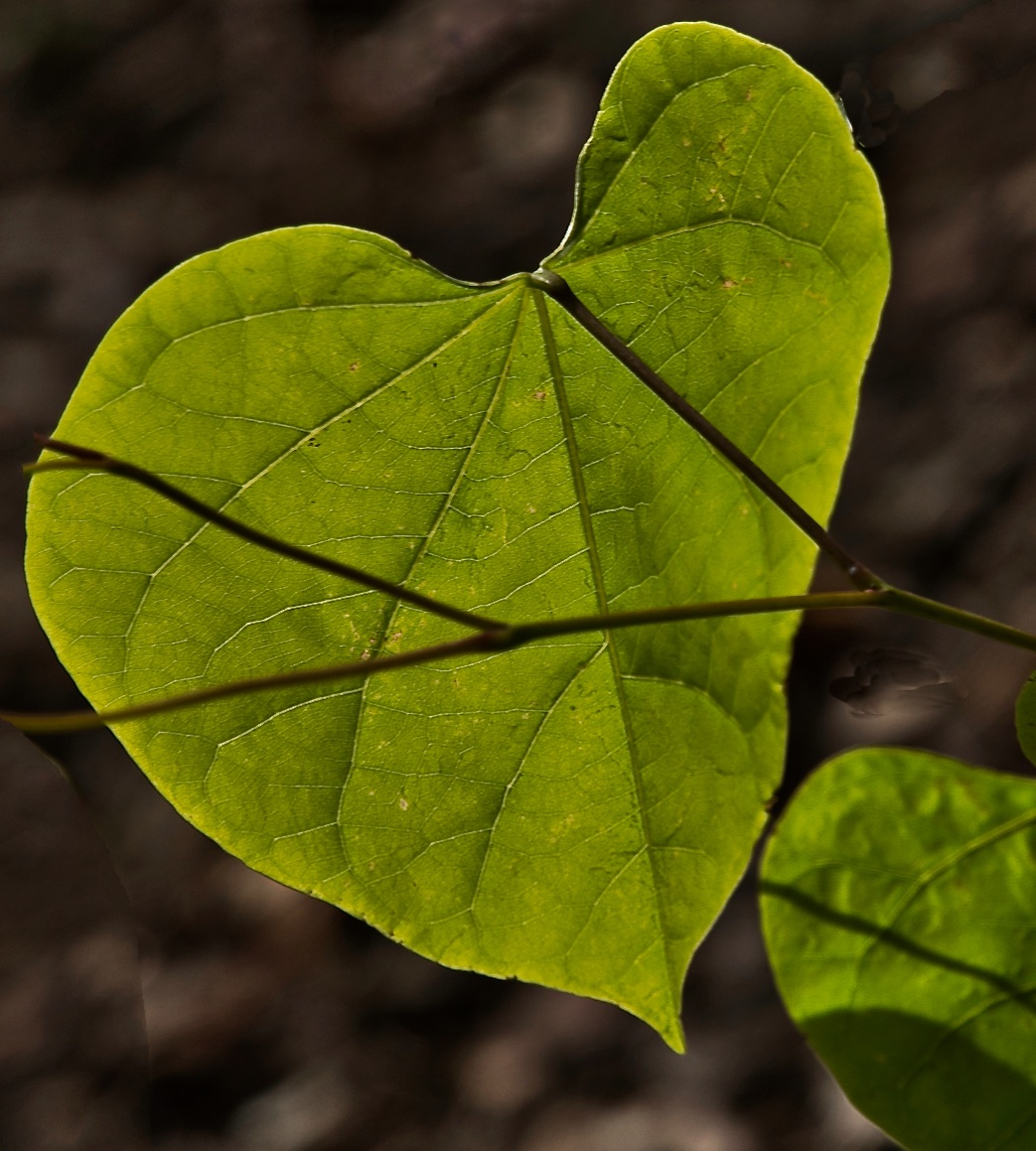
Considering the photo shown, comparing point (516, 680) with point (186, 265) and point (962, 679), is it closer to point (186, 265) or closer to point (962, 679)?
point (186, 265)

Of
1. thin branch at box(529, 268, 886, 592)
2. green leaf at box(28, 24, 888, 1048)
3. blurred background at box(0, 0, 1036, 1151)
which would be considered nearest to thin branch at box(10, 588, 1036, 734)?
thin branch at box(529, 268, 886, 592)

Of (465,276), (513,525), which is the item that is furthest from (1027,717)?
(465,276)

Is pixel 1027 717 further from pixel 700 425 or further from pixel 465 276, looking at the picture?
pixel 465 276

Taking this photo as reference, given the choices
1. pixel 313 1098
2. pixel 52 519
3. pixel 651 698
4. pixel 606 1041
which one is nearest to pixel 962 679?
pixel 606 1041

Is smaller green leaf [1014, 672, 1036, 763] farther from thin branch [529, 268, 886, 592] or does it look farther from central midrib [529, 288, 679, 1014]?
central midrib [529, 288, 679, 1014]

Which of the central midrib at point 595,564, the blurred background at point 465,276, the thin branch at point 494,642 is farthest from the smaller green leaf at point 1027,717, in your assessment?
the blurred background at point 465,276

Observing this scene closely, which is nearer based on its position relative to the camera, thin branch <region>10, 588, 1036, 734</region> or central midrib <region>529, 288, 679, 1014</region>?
thin branch <region>10, 588, 1036, 734</region>
